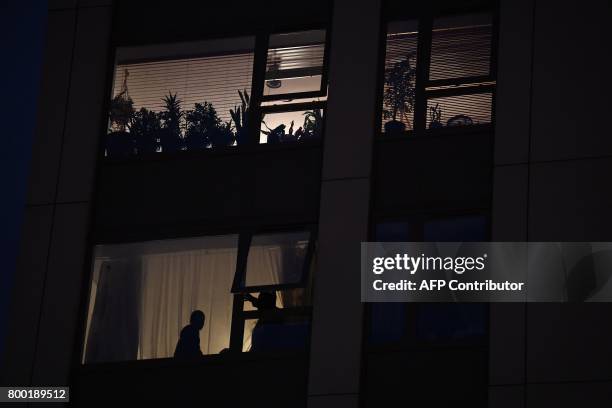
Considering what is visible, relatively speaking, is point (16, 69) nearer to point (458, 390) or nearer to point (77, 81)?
point (77, 81)

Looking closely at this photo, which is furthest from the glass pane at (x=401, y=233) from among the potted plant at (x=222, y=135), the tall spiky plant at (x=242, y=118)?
the potted plant at (x=222, y=135)

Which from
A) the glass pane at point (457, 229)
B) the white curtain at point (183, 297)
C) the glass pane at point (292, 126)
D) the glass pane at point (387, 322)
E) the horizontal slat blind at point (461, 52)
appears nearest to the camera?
the glass pane at point (387, 322)

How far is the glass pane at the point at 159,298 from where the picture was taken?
16.5m

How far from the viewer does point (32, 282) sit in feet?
55.9

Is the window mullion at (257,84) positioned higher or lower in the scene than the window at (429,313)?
higher

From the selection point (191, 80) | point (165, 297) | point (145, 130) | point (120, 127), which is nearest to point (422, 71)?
point (191, 80)

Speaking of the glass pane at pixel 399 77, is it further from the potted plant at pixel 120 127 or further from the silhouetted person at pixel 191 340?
the potted plant at pixel 120 127

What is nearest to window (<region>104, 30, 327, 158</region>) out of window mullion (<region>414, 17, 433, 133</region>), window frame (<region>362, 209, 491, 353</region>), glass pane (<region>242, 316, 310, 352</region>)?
window mullion (<region>414, 17, 433, 133</region>)

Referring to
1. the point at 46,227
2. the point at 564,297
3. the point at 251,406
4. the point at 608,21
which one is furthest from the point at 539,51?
the point at 46,227

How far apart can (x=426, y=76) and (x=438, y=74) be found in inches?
6.2

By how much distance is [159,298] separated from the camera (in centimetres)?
1691

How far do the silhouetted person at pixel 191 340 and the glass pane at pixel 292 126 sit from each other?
2456 millimetres

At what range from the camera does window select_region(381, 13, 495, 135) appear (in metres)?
16.7

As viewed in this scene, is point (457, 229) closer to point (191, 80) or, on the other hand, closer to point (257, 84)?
point (257, 84)
